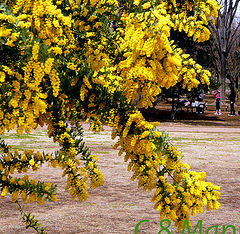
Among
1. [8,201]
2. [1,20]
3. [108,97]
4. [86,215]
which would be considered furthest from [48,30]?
[8,201]

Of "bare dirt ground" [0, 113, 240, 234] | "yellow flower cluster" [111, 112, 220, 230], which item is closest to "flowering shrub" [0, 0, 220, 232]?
"yellow flower cluster" [111, 112, 220, 230]

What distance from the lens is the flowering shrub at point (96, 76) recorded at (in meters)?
1.96

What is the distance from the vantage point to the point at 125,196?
19.2 ft

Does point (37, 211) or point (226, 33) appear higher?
point (226, 33)

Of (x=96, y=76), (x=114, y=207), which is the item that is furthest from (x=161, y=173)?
(x=114, y=207)

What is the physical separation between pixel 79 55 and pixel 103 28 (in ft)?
0.72

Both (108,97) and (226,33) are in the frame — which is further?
(226,33)

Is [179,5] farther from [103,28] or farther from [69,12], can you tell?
[69,12]

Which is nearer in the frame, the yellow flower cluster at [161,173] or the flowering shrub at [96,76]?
the flowering shrub at [96,76]

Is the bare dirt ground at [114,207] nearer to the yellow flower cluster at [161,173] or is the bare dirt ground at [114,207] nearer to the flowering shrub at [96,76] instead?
the flowering shrub at [96,76]

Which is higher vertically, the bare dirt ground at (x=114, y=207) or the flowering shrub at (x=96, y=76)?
the flowering shrub at (x=96, y=76)

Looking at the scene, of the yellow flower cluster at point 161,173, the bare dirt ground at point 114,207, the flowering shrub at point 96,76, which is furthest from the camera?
the bare dirt ground at point 114,207

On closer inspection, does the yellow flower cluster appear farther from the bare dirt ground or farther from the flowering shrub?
the bare dirt ground

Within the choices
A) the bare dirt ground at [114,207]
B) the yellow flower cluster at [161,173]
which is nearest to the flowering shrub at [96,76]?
the yellow flower cluster at [161,173]
